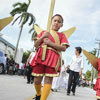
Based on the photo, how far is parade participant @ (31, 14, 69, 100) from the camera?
11.7 ft

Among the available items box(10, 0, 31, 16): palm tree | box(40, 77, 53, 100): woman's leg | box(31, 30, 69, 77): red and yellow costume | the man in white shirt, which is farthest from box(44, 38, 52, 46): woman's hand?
box(10, 0, 31, 16): palm tree

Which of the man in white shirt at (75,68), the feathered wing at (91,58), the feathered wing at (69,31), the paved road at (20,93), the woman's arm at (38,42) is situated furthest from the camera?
the man in white shirt at (75,68)

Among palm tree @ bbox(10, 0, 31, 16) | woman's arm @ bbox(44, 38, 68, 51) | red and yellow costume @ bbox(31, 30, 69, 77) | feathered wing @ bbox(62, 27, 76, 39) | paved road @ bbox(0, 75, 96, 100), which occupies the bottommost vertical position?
paved road @ bbox(0, 75, 96, 100)

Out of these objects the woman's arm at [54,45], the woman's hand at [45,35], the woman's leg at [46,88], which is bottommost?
the woman's leg at [46,88]

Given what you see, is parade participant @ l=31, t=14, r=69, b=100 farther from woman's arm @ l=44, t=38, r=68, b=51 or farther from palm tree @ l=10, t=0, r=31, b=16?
palm tree @ l=10, t=0, r=31, b=16

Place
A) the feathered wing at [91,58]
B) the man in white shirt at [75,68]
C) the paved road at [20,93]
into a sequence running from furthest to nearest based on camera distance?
1. the man in white shirt at [75,68]
2. the paved road at [20,93]
3. the feathered wing at [91,58]

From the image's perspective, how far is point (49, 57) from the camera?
3613 millimetres

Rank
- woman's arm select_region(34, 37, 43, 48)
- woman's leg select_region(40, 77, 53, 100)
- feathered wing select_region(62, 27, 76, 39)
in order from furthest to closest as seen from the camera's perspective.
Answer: feathered wing select_region(62, 27, 76, 39)
woman's arm select_region(34, 37, 43, 48)
woman's leg select_region(40, 77, 53, 100)

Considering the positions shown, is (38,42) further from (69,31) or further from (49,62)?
(69,31)

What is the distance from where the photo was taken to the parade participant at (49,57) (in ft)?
11.7

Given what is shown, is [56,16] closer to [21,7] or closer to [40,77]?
[40,77]

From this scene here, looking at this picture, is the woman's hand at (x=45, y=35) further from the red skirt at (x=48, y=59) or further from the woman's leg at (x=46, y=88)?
the woman's leg at (x=46, y=88)

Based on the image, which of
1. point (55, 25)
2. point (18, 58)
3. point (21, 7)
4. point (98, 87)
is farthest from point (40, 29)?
point (18, 58)

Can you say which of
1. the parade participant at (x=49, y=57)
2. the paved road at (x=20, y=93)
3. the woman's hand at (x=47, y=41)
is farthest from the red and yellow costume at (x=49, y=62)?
the paved road at (x=20, y=93)
